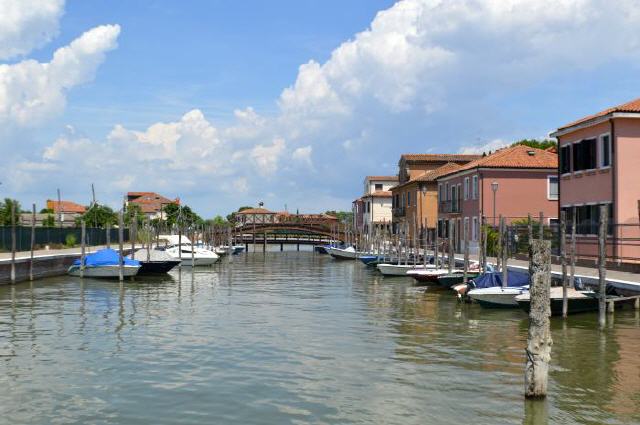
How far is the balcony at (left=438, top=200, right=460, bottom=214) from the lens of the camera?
196 feet

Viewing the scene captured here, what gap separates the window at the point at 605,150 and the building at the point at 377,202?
191 feet

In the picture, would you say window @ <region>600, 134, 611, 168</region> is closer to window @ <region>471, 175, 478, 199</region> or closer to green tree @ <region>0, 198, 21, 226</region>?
window @ <region>471, 175, 478, 199</region>

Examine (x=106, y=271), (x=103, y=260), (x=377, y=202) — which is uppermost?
(x=377, y=202)

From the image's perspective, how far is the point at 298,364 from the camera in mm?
17719

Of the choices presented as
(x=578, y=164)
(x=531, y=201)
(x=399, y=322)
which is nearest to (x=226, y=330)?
(x=399, y=322)

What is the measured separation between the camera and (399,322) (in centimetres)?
2583

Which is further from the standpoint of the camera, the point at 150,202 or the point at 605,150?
the point at 150,202

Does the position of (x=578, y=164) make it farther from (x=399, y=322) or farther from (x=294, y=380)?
(x=294, y=380)

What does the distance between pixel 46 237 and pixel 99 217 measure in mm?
47575

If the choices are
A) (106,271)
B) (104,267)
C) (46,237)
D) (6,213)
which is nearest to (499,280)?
(106,271)

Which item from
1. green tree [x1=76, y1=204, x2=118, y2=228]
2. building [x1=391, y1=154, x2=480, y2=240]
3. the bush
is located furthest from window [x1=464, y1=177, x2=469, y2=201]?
green tree [x1=76, y1=204, x2=118, y2=228]

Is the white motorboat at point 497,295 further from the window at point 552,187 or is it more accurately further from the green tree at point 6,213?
the green tree at point 6,213

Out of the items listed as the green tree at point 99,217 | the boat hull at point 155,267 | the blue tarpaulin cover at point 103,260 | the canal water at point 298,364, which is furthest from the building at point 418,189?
the green tree at point 99,217

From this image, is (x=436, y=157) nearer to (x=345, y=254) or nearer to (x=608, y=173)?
(x=345, y=254)
